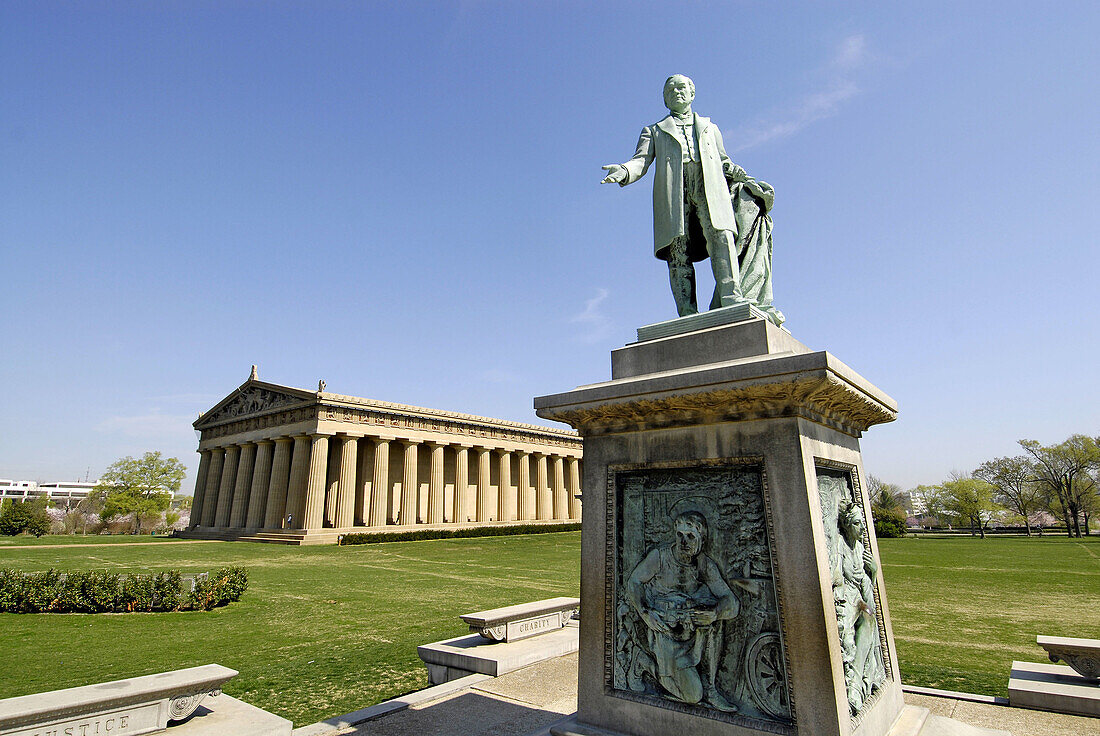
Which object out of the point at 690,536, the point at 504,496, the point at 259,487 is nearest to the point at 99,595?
the point at 690,536

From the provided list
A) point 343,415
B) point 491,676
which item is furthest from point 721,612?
point 343,415

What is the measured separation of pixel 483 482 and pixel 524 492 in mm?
5068

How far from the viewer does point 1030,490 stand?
58.7m

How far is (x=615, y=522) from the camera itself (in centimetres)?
464

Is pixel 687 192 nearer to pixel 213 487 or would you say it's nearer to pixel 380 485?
pixel 380 485

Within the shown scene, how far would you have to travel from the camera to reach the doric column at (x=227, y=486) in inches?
1966

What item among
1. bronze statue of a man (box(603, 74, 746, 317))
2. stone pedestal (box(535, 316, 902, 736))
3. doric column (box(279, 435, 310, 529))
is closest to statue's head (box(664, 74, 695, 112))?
bronze statue of a man (box(603, 74, 746, 317))

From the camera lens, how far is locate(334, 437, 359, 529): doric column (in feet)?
141

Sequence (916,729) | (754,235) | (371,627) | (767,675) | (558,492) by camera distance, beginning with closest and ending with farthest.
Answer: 1. (767,675)
2. (916,729)
3. (754,235)
4. (371,627)
5. (558,492)

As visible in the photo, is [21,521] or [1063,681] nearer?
[1063,681]

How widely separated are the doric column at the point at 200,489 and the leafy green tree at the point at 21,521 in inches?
615

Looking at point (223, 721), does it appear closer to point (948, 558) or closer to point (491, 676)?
point (491, 676)

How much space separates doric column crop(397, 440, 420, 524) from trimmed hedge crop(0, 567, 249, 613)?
32861mm

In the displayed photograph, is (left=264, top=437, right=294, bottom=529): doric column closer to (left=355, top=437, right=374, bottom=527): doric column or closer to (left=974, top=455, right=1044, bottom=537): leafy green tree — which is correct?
(left=355, top=437, right=374, bottom=527): doric column
